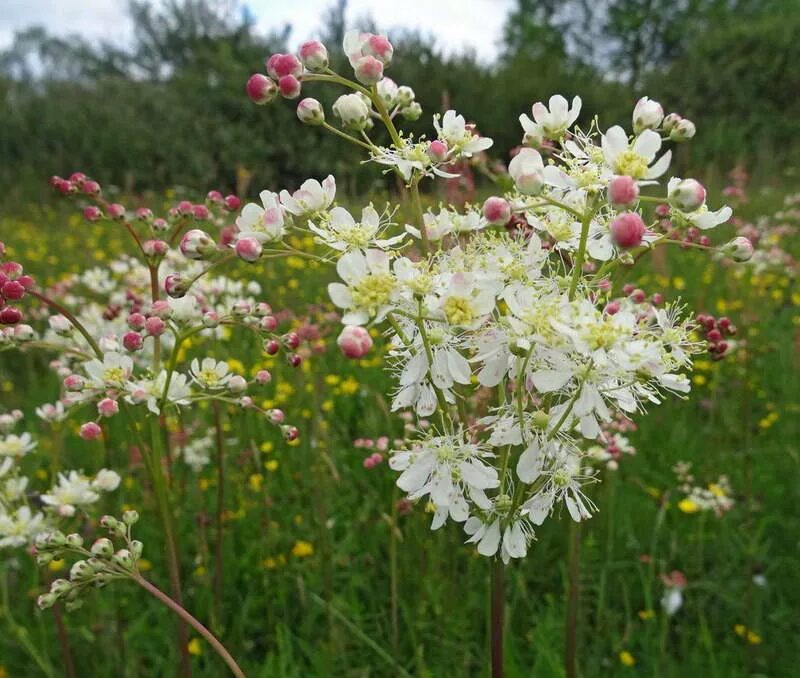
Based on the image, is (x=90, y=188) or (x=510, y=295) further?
(x=90, y=188)

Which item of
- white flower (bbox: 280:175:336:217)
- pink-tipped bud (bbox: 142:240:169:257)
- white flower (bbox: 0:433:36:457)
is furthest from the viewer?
white flower (bbox: 0:433:36:457)

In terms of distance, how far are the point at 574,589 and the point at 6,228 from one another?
8.96 meters

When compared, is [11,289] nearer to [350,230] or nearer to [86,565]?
[86,565]

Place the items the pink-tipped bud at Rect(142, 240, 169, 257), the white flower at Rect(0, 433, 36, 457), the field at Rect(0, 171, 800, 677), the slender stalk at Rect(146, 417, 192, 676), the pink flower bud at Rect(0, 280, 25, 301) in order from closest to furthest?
the pink flower bud at Rect(0, 280, 25, 301) < the slender stalk at Rect(146, 417, 192, 676) < the pink-tipped bud at Rect(142, 240, 169, 257) < the white flower at Rect(0, 433, 36, 457) < the field at Rect(0, 171, 800, 677)

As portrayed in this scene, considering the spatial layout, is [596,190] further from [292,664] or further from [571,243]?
[292,664]

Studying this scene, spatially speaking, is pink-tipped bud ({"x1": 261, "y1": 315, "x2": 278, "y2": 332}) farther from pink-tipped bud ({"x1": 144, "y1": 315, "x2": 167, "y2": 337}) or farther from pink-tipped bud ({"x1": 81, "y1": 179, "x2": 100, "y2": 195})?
pink-tipped bud ({"x1": 81, "y1": 179, "x2": 100, "y2": 195})

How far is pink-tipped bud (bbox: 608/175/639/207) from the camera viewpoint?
2.89 ft

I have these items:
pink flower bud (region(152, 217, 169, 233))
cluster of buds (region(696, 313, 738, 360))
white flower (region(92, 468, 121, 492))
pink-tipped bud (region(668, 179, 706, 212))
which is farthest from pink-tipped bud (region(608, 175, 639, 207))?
white flower (region(92, 468, 121, 492))

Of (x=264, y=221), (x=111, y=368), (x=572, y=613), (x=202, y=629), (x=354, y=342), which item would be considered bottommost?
(x=202, y=629)

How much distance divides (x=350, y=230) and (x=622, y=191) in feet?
1.34

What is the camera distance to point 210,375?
149 centimetres

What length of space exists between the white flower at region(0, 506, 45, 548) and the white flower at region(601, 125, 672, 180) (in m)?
1.48

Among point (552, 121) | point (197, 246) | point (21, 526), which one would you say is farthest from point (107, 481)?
point (552, 121)

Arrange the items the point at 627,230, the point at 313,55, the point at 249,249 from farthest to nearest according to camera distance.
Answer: the point at 313,55, the point at 249,249, the point at 627,230
